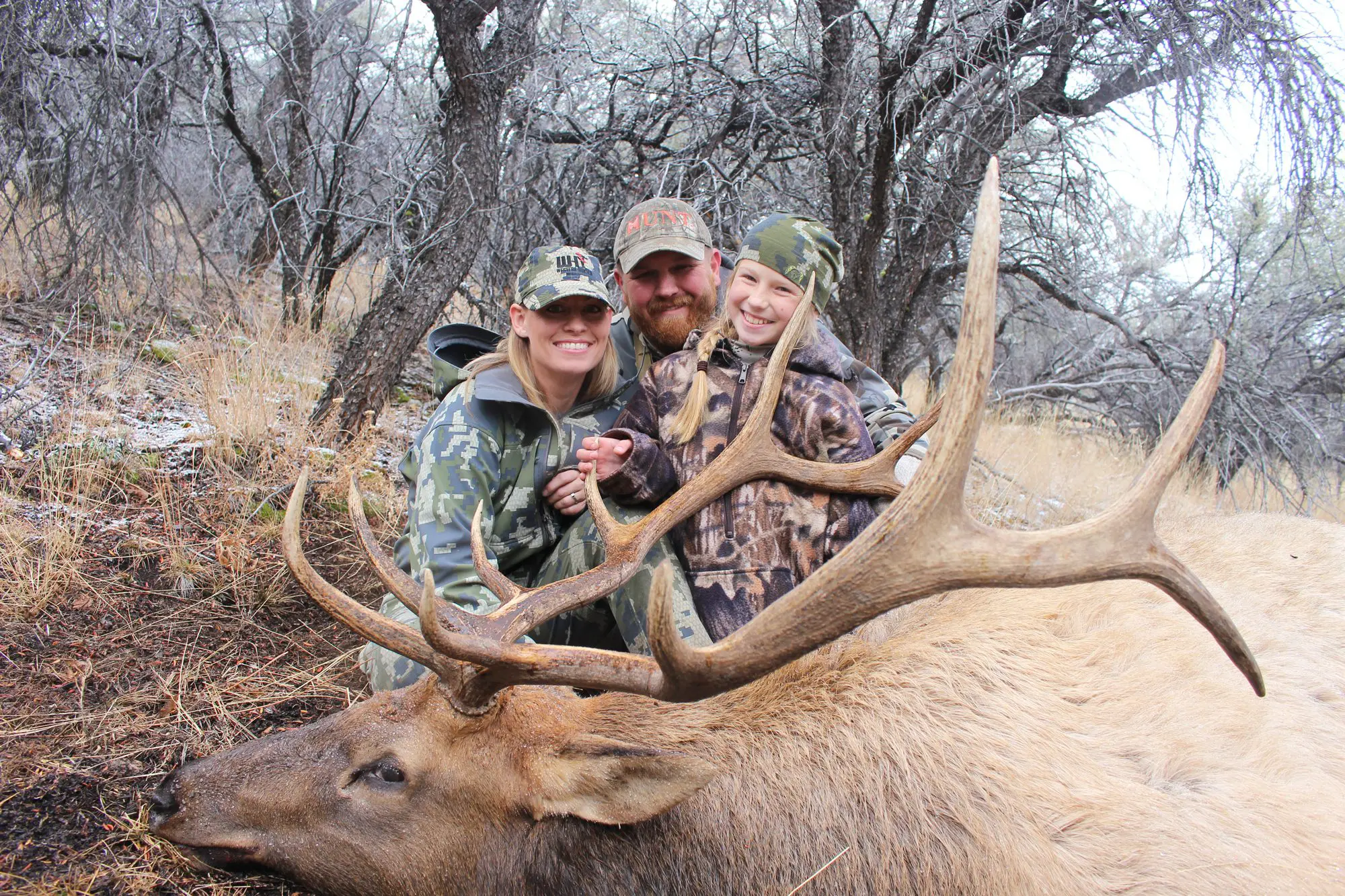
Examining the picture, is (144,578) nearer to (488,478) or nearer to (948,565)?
(488,478)

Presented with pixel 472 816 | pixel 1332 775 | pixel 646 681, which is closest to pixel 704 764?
pixel 646 681

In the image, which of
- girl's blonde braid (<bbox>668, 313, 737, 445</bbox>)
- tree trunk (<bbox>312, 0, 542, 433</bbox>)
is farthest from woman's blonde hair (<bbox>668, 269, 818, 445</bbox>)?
tree trunk (<bbox>312, 0, 542, 433</bbox>)

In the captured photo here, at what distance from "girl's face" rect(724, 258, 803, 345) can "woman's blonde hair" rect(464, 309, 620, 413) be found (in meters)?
0.60

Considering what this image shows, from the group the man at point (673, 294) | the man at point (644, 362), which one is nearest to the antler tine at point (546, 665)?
the man at point (644, 362)

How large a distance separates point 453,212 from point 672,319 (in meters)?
2.15

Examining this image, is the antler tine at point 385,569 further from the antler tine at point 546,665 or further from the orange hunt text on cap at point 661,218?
the orange hunt text on cap at point 661,218

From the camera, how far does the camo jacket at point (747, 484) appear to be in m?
3.07

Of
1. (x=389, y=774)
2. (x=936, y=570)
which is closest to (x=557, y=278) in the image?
(x=389, y=774)

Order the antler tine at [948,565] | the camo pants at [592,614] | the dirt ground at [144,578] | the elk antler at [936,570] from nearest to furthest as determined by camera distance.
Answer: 1. the elk antler at [936,570]
2. the antler tine at [948,565]
3. the dirt ground at [144,578]
4. the camo pants at [592,614]

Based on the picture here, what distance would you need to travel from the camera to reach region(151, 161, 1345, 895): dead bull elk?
6.35 ft

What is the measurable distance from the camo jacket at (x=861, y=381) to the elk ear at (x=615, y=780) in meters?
1.75

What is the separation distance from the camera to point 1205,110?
177 inches

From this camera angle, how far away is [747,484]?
312 cm

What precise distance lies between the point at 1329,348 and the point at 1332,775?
24.9 feet
